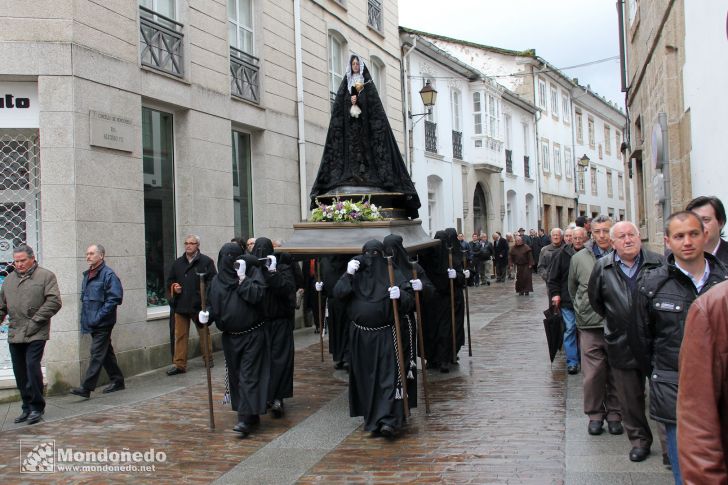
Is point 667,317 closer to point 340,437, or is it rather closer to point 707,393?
point 707,393

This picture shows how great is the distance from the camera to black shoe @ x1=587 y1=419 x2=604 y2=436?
6.45 m

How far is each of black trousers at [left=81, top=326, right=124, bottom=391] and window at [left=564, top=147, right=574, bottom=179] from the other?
115 ft

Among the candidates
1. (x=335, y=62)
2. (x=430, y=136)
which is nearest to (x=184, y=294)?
(x=335, y=62)

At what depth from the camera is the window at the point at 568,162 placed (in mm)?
41062

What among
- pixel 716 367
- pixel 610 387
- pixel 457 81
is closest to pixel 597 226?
pixel 610 387

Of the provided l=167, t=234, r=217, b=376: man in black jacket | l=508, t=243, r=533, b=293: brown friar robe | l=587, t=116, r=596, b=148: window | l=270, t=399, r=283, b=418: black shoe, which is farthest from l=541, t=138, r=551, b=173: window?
l=270, t=399, r=283, b=418: black shoe

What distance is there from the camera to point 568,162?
4153 centimetres

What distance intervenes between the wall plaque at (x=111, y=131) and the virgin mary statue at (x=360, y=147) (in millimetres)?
2999

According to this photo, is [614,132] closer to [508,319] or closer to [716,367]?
[508,319]

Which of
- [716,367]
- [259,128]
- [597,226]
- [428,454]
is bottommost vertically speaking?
[428,454]

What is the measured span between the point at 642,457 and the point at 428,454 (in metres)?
1.68

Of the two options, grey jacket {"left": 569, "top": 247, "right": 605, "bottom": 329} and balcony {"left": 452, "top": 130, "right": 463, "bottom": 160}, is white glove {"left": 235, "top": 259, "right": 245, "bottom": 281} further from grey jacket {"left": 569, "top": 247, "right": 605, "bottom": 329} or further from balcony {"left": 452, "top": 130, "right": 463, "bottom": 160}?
balcony {"left": 452, "top": 130, "right": 463, "bottom": 160}

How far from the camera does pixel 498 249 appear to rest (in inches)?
1035

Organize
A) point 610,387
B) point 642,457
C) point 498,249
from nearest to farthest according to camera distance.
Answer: point 642,457, point 610,387, point 498,249
